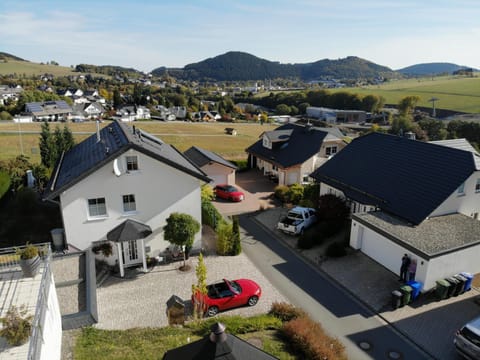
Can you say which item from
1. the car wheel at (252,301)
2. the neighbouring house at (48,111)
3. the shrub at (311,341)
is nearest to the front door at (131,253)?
the car wheel at (252,301)

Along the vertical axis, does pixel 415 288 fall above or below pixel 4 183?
below

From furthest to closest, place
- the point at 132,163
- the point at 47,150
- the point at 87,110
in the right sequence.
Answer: the point at 87,110
the point at 47,150
the point at 132,163

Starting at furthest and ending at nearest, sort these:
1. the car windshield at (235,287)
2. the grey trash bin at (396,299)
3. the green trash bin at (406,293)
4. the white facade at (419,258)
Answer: the white facade at (419,258) < the car windshield at (235,287) < the green trash bin at (406,293) < the grey trash bin at (396,299)

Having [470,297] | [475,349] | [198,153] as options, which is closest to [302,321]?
[475,349]

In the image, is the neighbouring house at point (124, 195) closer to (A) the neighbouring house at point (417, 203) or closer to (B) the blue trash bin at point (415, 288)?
(A) the neighbouring house at point (417, 203)

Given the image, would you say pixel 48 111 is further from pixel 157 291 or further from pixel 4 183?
pixel 157 291

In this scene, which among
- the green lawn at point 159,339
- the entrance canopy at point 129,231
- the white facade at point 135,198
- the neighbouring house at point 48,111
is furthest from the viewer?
the neighbouring house at point 48,111

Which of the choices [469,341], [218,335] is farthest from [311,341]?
[218,335]
